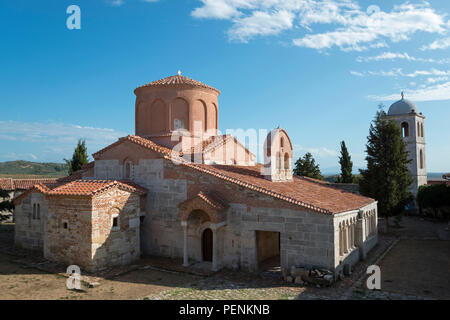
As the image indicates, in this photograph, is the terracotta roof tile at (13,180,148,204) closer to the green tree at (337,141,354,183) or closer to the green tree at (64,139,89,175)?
the green tree at (64,139,89,175)

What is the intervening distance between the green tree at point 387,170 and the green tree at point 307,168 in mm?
9330

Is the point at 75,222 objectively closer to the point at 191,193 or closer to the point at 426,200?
the point at 191,193

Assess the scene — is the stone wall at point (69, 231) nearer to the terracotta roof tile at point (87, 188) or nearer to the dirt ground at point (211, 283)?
the terracotta roof tile at point (87, 188)

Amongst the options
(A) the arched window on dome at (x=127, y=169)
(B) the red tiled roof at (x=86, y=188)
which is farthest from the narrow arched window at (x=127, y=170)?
(B) the red tiled roof at (x=86, y=188)

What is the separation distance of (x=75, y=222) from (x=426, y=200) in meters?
25.2

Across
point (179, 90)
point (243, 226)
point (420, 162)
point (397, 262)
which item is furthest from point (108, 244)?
point (420, 162)

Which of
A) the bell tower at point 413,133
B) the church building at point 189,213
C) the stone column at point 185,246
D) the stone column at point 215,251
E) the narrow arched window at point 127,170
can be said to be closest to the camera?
the church building at point 189,213

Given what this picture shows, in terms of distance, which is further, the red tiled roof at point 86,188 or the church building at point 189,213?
the red tiled roof at point 86,188

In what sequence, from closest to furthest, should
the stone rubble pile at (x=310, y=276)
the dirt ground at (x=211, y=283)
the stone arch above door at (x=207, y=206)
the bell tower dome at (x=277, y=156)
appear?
the dirt ground at (x=211, y=283), the stone rubble pile at (x=310, y=276), the stone arch above door at (x=207, y=206), the bell tower dome at (x=277, y=156)

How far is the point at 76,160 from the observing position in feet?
96.9

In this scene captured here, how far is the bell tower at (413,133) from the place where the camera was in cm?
2738

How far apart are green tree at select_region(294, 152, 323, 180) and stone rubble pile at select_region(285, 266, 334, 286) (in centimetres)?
2054

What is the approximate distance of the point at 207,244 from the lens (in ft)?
42.2

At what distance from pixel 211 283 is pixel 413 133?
25.7 metres
